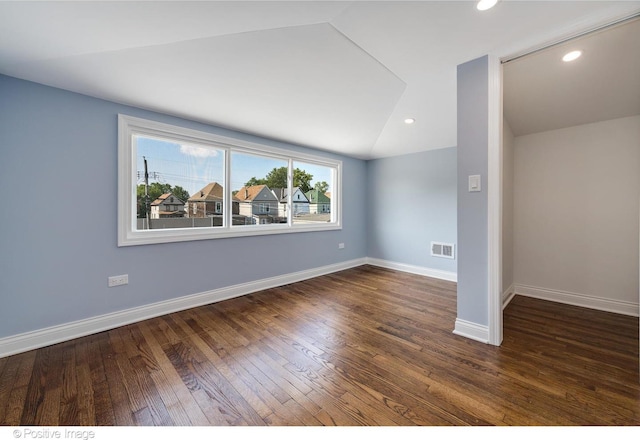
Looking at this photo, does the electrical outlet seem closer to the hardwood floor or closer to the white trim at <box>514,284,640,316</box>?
the hardwood floor

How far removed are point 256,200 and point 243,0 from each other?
2.37 metres

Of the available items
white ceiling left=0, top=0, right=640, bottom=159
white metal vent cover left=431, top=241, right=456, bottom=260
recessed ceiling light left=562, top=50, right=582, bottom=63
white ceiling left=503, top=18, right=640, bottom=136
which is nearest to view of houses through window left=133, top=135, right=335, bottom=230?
white ceiling left=0, top=0, right=640, bottom=159

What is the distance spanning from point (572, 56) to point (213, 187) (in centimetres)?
374

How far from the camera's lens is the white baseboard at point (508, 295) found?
2.92m

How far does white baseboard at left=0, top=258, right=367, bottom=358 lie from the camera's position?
197cm

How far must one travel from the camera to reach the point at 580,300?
285 cm

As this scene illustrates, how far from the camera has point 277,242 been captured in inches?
146

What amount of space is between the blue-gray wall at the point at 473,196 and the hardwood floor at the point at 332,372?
1.24 ft

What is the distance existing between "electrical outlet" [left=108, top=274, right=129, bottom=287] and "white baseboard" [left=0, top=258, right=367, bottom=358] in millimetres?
280

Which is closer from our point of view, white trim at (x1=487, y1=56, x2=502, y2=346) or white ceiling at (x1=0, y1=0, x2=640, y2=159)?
white ceiling at (x1=0, y1=0, x2=640, y2=159)
